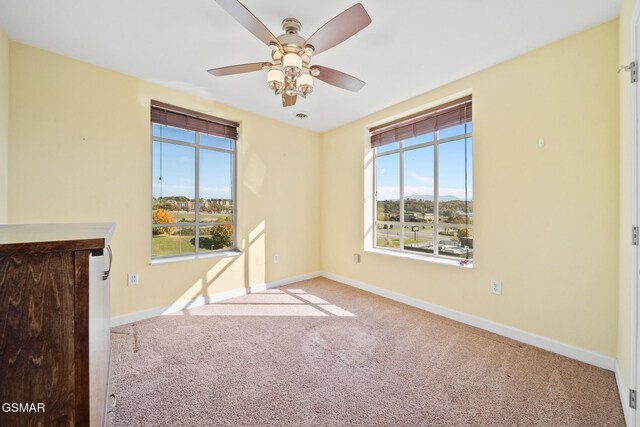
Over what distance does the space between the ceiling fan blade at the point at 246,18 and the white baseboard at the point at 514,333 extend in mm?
3127

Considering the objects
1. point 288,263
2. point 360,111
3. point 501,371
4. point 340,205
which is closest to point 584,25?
point 360,111

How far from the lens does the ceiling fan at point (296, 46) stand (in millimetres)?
1586

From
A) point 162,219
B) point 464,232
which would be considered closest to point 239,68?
point 162,219

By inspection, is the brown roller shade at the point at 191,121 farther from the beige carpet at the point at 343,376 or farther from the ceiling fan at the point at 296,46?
the beige carpet at the point at 343,376

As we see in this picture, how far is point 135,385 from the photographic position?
6.11ft

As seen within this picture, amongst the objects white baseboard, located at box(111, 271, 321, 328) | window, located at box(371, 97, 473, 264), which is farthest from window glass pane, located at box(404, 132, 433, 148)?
white baseboard, located at box(111, 271, 321, 328)

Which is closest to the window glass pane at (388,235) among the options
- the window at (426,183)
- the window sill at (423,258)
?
the window at (426,183)

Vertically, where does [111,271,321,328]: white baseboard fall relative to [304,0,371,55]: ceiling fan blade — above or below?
below

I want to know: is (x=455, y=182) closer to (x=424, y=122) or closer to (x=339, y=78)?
(x=424, y=122)

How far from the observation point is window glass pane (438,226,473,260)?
3043 millimetres

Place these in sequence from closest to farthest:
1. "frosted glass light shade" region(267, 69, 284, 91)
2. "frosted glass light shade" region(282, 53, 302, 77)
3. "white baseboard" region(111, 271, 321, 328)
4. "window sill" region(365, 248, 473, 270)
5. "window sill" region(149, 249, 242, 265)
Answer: "frosted glass light shade" region(282, 53, 302, 77), "frosted glass light shade" region(267, 69, 284, 91), "white baseboard" region(111, 271, 321, 328), "window sill" region(365, 248, 473, 270), "window sill" region(149, 249, 242, 265)

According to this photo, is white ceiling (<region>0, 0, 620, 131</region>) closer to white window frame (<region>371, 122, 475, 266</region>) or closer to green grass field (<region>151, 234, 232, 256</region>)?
white window frame (<region>371, 122, 475, 266</region>)

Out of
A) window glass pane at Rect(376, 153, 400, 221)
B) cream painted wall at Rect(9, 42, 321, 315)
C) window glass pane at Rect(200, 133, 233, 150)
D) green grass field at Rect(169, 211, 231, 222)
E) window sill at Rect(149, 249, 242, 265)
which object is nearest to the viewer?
cream painted wall at Rect(9, 42, 321, 315)

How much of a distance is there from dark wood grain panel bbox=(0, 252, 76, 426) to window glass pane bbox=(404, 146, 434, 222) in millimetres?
3449
